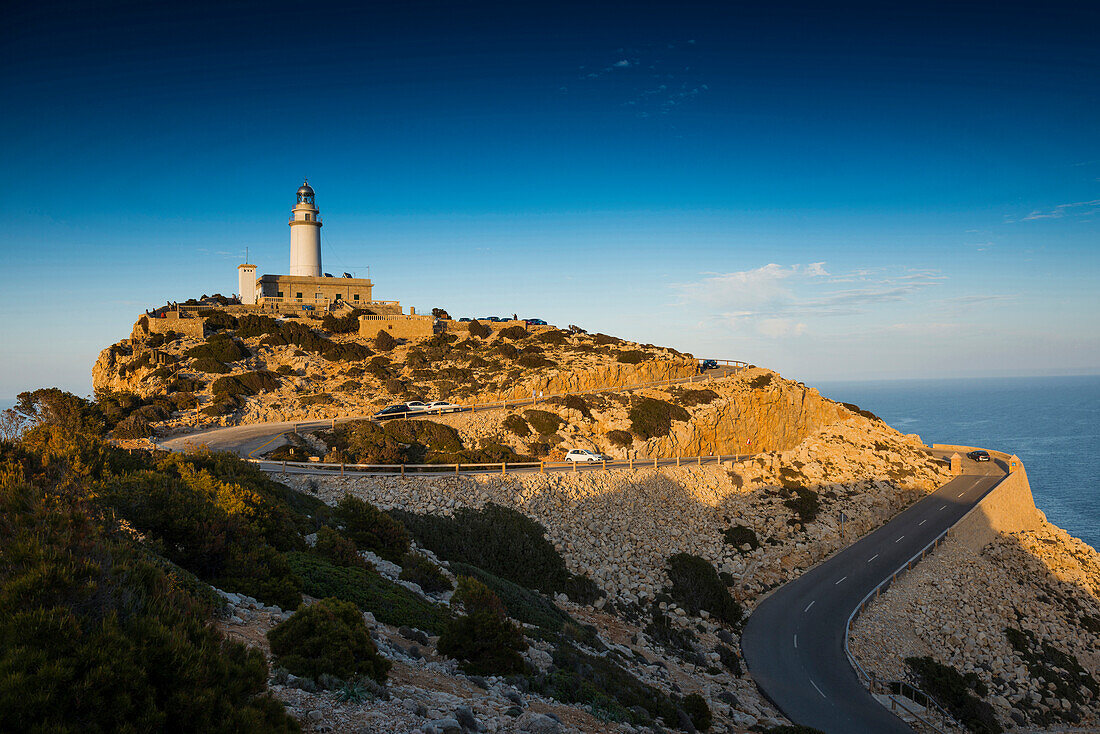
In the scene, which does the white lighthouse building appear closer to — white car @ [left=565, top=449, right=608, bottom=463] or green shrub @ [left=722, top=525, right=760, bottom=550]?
white car @ [left=565, top=449, right=608, bottom=463]

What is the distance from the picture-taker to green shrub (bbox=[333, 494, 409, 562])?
52.9 feet

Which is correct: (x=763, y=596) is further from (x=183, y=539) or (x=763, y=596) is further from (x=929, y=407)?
(x=929, y=407)

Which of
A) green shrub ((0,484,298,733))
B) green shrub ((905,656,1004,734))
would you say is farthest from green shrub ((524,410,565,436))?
green shrub ((0,484,298,733))

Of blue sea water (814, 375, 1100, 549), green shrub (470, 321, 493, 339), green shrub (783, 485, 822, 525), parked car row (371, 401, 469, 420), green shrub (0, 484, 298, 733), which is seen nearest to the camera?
green shrub (0, 484, 298, 733)

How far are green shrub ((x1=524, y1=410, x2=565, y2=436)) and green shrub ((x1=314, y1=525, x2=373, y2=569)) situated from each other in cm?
2140

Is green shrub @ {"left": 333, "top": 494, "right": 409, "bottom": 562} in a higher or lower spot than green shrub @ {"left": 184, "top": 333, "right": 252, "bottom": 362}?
lower

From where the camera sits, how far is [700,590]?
74.2ft

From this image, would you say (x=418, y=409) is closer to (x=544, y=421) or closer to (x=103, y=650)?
(x=544, y=421)

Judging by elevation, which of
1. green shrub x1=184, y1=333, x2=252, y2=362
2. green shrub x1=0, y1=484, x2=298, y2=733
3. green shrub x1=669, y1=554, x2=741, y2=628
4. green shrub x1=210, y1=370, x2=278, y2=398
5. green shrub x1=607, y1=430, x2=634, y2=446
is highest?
green shrub x1=184, y1=333, x2=252, y2=362

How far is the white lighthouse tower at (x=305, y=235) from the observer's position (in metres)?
57.1

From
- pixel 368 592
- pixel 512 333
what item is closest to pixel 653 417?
pixel 512 333

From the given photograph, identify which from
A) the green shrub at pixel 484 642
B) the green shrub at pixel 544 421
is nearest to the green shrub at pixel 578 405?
the green shrub at pixel 544 421

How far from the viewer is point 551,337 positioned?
53906 millimetres

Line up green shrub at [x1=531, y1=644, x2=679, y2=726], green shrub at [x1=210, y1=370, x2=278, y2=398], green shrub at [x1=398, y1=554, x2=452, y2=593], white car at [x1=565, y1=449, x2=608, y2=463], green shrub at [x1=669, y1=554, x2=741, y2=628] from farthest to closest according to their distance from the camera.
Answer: green shrub at [x1=210, y1=370, x2=278, y2=398] → white car at [x1=565, y1=449, x2=608, y2=463] → green shrub at [x1=669, y1=554, x2=741, y2=628] → green shrub at [x1=398, y1=554, x2=452, y2=593] → green shrub at [x1=531, y1=644, x2=679, y2=726]
